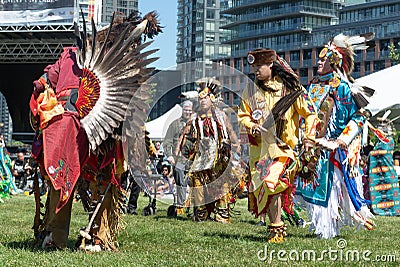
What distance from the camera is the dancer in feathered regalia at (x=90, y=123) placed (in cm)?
533

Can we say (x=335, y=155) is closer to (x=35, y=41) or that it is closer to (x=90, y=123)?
(x=90, y=123)

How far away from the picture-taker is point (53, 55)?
27.1 metres

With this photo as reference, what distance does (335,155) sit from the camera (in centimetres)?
729

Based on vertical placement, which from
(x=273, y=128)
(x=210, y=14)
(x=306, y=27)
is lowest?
(x=273, y=128)

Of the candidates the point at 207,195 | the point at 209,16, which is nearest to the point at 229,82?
the point at 207,195

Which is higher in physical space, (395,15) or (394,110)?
(395,15)

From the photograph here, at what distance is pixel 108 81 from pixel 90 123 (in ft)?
1.19

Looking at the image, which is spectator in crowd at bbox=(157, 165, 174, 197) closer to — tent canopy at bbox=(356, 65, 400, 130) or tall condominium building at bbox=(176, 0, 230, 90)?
tent canopy at bbox=(356, 65, 400, 130)

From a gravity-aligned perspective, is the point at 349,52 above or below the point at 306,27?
below

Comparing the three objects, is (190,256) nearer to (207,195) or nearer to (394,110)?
(207,195)

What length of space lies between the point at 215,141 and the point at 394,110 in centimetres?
650

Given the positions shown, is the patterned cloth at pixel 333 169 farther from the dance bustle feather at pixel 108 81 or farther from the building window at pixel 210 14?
the building window at pixel 210 14

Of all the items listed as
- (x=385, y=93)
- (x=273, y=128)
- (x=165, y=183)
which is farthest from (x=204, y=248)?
(x=385, y=93)

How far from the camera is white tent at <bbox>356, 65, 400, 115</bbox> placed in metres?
14.1
